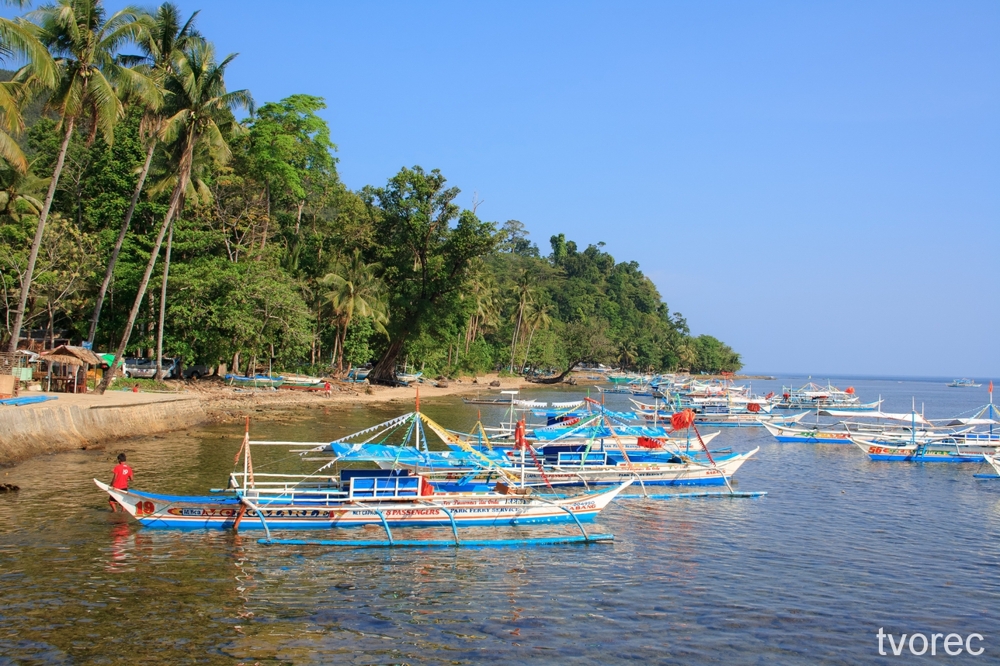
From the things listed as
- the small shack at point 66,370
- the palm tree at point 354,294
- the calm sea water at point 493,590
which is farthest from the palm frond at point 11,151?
the palm tree at point 354,294

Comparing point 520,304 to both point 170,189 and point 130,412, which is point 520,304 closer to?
point 170,189

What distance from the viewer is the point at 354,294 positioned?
180 ft

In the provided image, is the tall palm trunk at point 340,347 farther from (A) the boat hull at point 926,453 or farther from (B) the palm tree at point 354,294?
(A) the boat hull at point 926,453

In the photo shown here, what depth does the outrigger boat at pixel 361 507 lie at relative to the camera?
17.6m

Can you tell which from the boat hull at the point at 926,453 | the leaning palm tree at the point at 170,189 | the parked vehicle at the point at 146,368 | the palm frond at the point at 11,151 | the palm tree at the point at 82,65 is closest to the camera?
the palm frond at the point at 11,151

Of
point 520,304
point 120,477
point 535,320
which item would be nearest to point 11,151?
point 120,477

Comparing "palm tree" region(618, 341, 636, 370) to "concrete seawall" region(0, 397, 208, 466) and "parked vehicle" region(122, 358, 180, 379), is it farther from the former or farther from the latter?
"concrete seawall" region(0, 397, 208, 466)

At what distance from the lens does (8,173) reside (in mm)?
39469

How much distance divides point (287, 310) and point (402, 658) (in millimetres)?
37556

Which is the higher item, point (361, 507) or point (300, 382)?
point (300, 382)

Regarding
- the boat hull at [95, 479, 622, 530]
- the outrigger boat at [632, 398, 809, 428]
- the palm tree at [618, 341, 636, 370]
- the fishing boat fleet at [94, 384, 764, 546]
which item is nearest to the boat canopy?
the outrigger boat at [632, 398, 809, 428]

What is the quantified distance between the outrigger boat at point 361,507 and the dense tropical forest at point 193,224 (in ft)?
46.9

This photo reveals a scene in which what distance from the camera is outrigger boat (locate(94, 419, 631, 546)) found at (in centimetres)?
1758

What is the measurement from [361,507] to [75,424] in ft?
48.5
